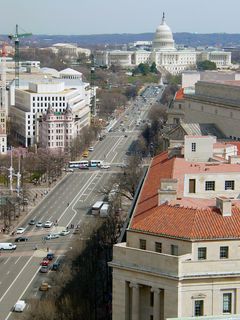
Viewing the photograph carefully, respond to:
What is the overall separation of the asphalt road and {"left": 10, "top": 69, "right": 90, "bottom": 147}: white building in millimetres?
7218

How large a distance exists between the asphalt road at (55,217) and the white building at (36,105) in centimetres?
722

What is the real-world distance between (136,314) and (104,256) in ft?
69.9

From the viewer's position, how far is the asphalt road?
198 feet

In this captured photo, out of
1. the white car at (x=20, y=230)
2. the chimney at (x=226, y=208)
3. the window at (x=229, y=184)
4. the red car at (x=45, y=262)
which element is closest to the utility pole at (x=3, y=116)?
the white car at (x=20, y=230)

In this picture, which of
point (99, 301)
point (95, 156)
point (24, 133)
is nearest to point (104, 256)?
point (99, 301)

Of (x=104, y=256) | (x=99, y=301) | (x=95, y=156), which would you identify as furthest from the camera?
(x=95, y=156)

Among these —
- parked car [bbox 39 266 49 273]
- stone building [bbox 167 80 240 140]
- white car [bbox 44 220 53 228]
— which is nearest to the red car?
parked car [bbox 39 266 49 273]

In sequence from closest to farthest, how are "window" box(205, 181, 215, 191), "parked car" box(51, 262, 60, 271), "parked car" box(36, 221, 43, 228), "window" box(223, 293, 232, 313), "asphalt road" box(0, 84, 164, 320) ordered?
"window" box(223, 293, 232, 313) < "window" box(205, 181, 215, 191) < "asphalt road" box(0, 84, 164, 320) < "parked car" box(51, 262, 60, 271) < "parked car" box(36, 221, 43, 228)

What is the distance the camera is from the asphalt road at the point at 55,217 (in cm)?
6039

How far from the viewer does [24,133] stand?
141 m

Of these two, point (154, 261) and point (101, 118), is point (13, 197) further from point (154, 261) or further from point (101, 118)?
A: point (101, 118)

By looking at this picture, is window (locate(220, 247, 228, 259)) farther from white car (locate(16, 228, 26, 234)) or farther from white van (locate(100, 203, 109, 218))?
white car (locate(16, 228, 26, 234))

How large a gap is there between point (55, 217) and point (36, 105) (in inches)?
2327

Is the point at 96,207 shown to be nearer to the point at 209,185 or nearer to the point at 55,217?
the point at 55,217
